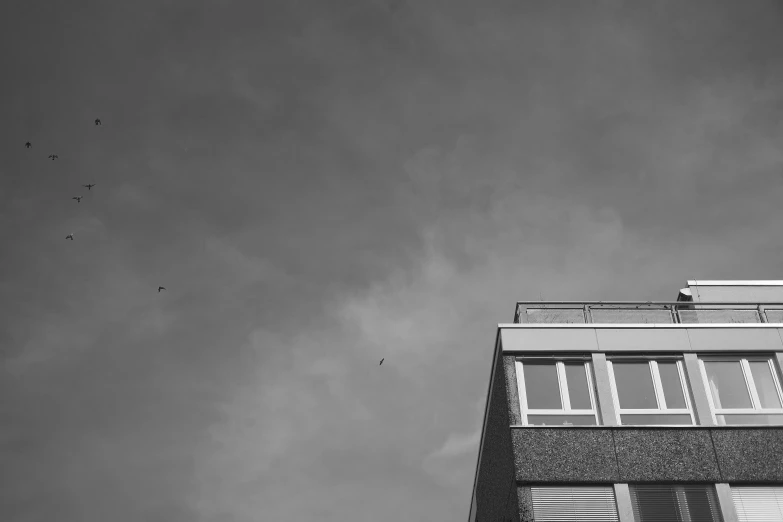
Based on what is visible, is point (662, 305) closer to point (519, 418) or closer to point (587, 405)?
point (587, 405)

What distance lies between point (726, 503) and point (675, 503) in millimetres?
1293

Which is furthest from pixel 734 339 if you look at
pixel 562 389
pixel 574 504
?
pixel 574 504

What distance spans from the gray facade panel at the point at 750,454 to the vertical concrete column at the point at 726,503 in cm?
23

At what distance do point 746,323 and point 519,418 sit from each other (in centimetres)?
738

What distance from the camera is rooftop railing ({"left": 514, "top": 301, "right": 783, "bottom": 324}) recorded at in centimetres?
2580

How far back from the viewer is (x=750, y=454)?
23250mm

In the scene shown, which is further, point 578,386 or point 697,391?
point 578,386

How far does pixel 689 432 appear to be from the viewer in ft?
77.3

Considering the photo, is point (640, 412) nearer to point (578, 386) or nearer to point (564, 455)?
point (578, 386)

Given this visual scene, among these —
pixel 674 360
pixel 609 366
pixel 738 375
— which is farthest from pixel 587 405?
pixel 738 375

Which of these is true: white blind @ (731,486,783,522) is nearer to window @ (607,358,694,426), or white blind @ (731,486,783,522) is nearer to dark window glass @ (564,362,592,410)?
window @ (607,358,694,426)

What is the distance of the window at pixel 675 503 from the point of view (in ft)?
73.5

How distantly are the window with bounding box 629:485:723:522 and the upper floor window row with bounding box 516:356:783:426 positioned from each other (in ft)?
6.04

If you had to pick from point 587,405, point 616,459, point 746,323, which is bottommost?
point 616,459
